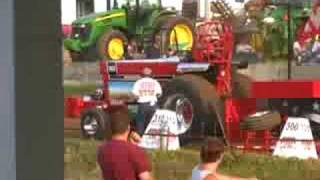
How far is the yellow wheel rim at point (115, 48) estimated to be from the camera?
18.5 m

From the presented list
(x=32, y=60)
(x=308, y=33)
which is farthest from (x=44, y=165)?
(x=308, y=33)

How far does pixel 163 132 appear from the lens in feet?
38.6

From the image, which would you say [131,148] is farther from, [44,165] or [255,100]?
[255,100]

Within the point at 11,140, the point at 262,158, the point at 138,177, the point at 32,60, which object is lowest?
the point at 262,158

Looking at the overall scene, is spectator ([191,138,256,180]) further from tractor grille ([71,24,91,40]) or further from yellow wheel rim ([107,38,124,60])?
tractor grille ([71,24,91,40])

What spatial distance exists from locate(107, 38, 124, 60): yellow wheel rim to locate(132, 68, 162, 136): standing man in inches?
213

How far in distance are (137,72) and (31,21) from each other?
10.6 metres

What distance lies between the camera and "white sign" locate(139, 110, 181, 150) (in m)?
11.7

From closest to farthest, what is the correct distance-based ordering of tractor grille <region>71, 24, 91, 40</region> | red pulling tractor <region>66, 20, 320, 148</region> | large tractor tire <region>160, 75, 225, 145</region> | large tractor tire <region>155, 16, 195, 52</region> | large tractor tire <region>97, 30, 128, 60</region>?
red pulling tractor <region>66, 20, 320, 148</region> < large tractor tire <region>160, 75, 225, 145</region> < large tractor tire <region>155, 16, 195, 52</region> < large tractor tire <region>97, 30, 128, 60</region> < tractor grille <region>71, 24, 91, 40</region>

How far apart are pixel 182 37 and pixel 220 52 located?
2.91 meters

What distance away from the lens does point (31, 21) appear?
3.04 meters

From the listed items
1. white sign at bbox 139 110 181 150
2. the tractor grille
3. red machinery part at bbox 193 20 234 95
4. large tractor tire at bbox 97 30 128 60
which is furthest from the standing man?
the tractor grille

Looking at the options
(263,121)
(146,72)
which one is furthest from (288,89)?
(146,72)

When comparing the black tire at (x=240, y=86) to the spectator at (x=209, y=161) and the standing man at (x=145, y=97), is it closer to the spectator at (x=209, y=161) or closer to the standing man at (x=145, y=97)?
the standing man at (x=145, y=97)
